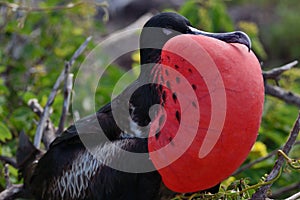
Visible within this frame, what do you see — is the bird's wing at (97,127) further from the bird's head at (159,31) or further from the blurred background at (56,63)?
the blurred background at (56,63)

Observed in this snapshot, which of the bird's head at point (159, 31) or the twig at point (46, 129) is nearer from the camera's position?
the bird's head at point (159, 31)

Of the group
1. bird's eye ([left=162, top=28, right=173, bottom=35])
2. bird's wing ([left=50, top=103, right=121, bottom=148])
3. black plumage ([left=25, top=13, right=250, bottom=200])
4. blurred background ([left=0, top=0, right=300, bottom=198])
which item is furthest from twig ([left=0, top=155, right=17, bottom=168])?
bird's eye ([left=162, top=28, right=173, bottom=35])

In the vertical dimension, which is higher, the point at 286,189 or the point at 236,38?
the point at 236,38

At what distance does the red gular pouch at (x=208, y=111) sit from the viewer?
151 centimetres

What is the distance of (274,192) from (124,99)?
2.99 ft

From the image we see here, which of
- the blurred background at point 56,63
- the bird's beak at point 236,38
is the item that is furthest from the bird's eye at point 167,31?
the blurred background at point 56,63

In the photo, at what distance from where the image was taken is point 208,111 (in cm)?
153

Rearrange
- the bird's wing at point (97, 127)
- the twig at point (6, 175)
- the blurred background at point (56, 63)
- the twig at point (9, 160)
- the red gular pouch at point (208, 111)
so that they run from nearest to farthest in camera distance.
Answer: the red gular pouch at point (208, 111), the bird's wing at point (97, 127), the twig at point (6, 175), the twig at point (9, 160), the blurred background at point (56, 63)

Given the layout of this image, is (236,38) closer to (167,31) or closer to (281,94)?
(167,31)

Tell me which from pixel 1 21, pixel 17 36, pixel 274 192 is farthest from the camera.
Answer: pixel 17 36

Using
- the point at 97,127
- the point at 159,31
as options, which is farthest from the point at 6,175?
the point at 159,31

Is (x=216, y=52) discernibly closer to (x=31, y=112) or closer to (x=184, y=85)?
(x=184, y=85)

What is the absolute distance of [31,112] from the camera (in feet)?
8.64

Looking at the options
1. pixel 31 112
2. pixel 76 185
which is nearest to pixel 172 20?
pixel 76 185
